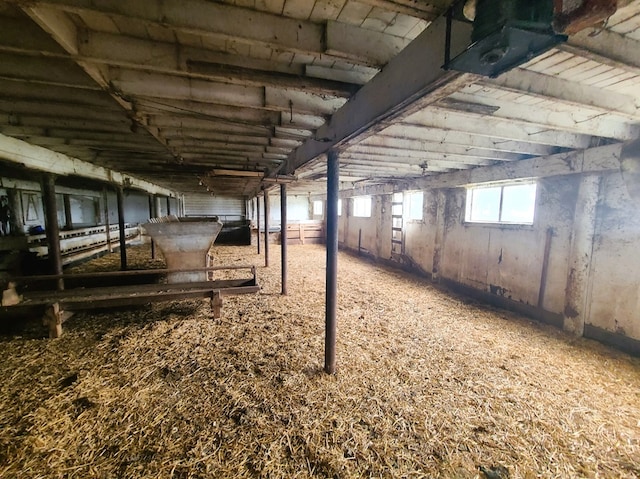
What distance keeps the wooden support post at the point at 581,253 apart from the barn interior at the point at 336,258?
25 millimetres

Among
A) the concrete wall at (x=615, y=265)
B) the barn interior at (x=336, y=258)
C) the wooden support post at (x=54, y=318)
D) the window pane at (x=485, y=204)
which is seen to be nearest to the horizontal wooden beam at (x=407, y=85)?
the barn interior at (x=336, y=258)

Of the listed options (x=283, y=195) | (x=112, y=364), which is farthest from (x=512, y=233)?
(x=112, y=364)

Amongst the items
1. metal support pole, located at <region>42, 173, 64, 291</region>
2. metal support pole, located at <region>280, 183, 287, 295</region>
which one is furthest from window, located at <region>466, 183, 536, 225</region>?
metal support pole, located at <region>42, 173, 64, 291</region>

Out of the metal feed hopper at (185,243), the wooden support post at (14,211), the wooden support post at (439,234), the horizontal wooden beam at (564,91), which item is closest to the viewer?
the horizontal wooden beam at (564,91)

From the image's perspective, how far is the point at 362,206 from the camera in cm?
965

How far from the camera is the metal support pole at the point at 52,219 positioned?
4.24m

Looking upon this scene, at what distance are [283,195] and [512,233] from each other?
13.4 feet

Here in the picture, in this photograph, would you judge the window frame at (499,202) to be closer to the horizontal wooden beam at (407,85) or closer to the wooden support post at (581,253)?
the wooden support post at (581,253)

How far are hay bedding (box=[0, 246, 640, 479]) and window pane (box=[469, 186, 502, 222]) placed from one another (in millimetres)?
2107

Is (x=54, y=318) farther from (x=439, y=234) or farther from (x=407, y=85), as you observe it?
(x=439, y=234)

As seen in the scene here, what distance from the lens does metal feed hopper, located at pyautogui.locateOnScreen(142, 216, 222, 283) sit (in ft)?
13.4

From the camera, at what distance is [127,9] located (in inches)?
46.8

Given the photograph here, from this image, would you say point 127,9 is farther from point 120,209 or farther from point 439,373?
point 120,209

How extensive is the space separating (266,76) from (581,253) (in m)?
4.43
